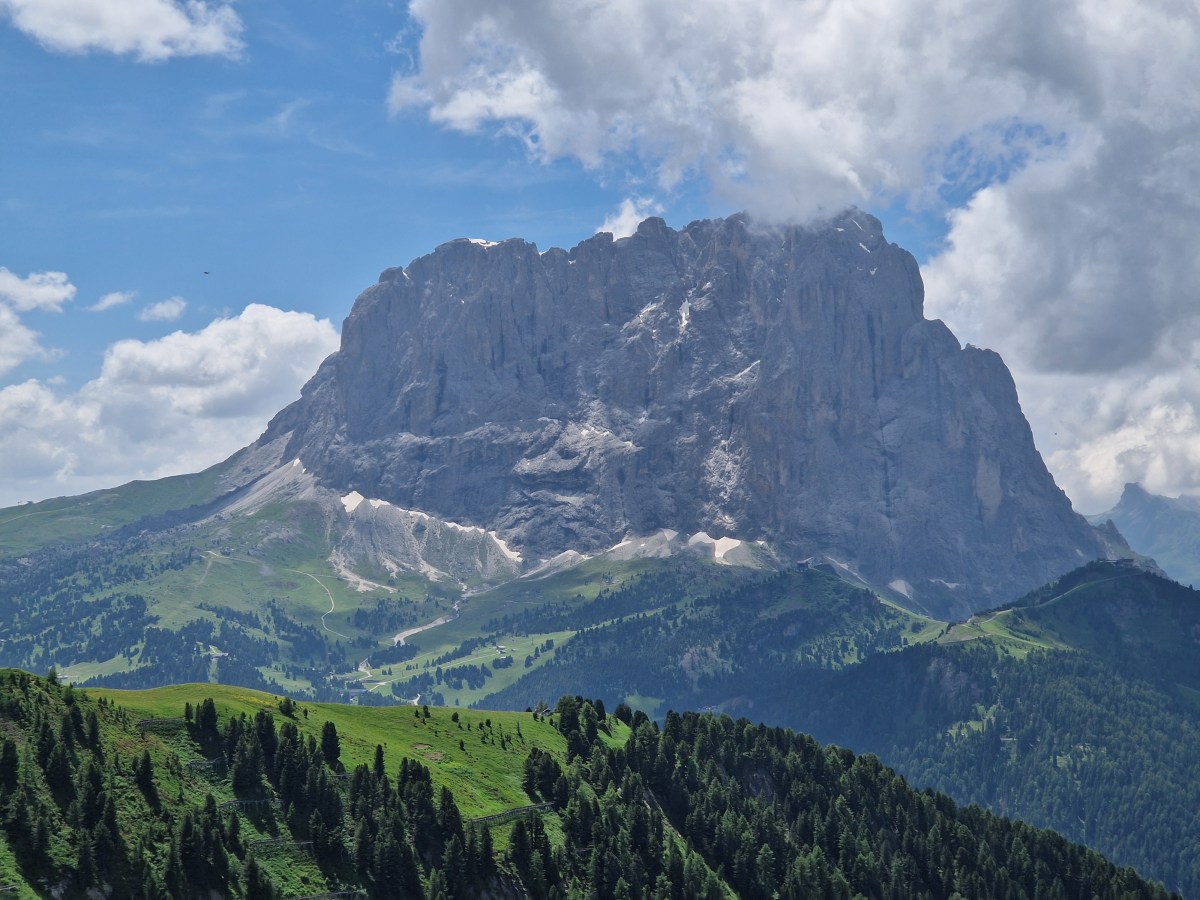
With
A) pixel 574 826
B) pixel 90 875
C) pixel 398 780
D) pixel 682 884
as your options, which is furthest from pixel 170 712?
pixel 682 884

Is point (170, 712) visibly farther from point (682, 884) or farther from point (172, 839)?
point (682, 884)

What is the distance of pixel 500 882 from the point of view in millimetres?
169125

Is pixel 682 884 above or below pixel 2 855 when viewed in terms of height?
below

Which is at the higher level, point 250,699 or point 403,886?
point 250,699

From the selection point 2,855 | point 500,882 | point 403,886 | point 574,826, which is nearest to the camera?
point 2,855

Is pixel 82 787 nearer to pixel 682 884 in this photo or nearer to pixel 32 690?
pixel 32 690

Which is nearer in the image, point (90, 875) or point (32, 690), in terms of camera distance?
point (90, 875)

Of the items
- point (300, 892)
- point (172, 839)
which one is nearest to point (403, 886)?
point (300, 892)

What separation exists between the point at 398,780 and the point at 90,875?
5342 centimetres

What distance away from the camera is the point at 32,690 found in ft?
519

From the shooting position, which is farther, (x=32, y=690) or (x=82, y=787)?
(x=32, y=690)

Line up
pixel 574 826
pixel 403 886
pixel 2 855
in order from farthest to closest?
pixel 574 826 → pixel 403 886 → pixel 2 855

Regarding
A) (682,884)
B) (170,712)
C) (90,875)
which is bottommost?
(682,884)

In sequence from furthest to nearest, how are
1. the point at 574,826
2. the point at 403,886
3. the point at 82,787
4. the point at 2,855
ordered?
1. the point at 574,826
2. the point at 403,886
3. the point at 82,787
4. the point at 2,855
